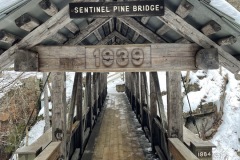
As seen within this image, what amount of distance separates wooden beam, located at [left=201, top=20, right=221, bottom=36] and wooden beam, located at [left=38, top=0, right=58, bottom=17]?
2.26m

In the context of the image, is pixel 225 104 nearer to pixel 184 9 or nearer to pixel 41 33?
pixel 184 9

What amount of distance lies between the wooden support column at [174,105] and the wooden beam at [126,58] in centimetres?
134

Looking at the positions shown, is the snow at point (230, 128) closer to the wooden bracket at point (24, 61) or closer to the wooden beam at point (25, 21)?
the wooden bracket at point (24, 61)

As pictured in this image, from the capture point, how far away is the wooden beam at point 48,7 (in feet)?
12.1

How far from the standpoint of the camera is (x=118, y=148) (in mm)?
8438

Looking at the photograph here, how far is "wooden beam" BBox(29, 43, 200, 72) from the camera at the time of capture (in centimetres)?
449

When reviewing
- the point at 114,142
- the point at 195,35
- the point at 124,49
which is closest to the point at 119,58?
the point at 124,49

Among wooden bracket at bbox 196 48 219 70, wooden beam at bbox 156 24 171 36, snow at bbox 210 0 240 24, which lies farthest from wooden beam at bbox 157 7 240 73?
wooden beam at bbox 156 24 171 36

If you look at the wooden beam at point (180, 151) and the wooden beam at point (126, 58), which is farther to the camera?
the wooden beam at point (126, 58)

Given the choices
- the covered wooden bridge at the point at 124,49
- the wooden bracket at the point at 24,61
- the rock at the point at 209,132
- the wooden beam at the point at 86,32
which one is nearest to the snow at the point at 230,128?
the rock at the point at 209,132

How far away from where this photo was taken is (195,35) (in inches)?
170

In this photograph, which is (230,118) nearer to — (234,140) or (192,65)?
(234,140)

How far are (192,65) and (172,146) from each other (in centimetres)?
169

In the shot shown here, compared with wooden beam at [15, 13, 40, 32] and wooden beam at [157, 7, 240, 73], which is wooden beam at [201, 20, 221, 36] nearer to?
wooden beam at [157, 7, 240, 73]
